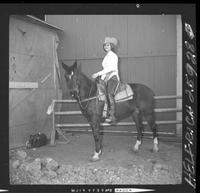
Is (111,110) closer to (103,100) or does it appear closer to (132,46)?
(103,100)

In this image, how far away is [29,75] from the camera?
421 centimetres

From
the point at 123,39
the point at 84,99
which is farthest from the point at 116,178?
the point at 123,39

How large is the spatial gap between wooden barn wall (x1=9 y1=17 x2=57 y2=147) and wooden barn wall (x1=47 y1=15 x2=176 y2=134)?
269mm

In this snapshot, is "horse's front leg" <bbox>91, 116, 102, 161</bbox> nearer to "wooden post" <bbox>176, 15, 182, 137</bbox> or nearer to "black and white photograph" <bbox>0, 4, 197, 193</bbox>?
"black and white photograph" <bbox>0, 4, 197, 193</bbox>

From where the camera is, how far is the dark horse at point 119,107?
168 inches

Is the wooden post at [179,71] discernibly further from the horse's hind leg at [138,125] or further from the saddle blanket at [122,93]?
the saddle blanket at [122,93]

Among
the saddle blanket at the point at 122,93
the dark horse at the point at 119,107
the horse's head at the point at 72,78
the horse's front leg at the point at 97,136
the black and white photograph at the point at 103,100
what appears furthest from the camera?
the saddle blanket at the point at 122,93

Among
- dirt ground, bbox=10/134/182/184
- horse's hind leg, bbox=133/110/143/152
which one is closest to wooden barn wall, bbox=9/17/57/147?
dirt ground, bbox=10/134/182/184

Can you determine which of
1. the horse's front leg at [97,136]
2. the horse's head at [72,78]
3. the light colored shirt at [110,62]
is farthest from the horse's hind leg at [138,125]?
the horse's head at [72,78]

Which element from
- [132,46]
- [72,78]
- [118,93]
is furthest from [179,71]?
[72,78]

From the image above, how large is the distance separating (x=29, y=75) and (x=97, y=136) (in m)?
1.40

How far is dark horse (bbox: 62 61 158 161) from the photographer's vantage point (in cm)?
426

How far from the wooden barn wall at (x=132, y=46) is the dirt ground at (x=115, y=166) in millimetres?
533
